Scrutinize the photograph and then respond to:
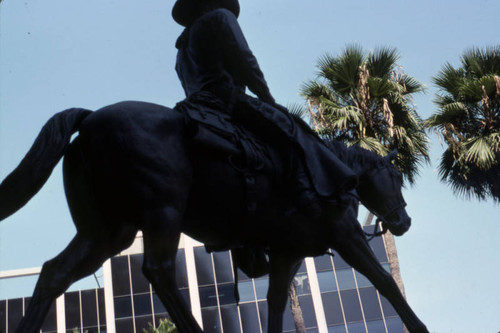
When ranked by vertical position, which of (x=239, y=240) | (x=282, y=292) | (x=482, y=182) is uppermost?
(x=482, y=182)

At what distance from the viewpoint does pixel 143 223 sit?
150 inches

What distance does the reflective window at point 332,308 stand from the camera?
3209 centimetres

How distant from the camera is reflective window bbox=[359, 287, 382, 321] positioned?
3241cm

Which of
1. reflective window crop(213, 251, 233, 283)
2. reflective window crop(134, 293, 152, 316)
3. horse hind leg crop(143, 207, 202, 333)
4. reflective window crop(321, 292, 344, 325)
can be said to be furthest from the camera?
reflective window crop(321, 292, 344, 325)

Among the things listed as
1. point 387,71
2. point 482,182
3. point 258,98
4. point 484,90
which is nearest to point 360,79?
point 387,71

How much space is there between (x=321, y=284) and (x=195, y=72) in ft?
95.3

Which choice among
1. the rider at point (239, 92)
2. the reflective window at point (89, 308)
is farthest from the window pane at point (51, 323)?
the rider at point (239, 92)

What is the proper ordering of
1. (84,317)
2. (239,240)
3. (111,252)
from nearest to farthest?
(111,252) → (239,240) → (84,317)

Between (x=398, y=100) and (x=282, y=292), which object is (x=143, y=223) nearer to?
(x=282, y=292)

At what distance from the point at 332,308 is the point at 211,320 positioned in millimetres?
6088

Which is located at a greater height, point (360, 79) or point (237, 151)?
point (360, 79)

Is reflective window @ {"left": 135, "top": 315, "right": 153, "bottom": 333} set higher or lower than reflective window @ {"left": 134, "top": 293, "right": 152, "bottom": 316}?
lower

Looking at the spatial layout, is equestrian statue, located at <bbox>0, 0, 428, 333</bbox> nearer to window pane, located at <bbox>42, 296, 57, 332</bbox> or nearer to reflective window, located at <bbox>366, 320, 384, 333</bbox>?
reflective window, located at <bbox>366, 320, 384, 333</bbox>

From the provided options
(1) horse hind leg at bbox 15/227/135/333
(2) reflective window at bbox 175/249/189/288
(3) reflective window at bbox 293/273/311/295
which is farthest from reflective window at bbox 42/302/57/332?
(1) horse hind leg at bbox 15/227/135/333
